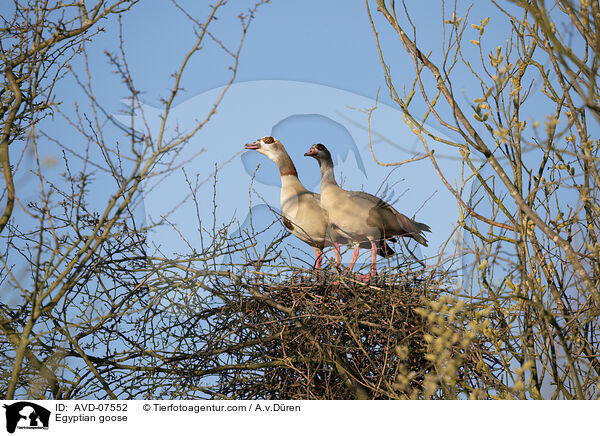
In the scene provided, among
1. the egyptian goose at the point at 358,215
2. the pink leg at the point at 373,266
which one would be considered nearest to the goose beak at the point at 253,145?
the egyptian goose at the point at 358,215

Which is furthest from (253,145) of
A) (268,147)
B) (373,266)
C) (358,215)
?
(373,266)

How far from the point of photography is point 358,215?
1459 millimetres

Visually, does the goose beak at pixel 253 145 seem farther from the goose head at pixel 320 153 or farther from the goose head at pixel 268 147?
the goose head at pixel 320 153

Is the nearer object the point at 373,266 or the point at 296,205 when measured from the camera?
the point at 373,266

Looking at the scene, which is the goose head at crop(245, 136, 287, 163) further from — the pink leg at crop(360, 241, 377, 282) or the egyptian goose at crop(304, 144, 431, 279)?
the pink leg at crop(360, 241, 377, 282)

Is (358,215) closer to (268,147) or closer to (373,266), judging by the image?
(373,266)

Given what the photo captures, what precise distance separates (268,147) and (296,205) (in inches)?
6.1

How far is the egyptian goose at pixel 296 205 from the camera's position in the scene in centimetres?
146

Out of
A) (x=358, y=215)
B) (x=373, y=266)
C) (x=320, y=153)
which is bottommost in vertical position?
(x=373, y=266)

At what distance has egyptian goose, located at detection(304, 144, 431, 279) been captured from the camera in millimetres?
1455

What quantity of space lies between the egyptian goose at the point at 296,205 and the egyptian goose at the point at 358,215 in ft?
0.09

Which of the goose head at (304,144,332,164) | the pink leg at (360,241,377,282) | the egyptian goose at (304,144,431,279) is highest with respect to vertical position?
the goose head at (304,144,332,164)

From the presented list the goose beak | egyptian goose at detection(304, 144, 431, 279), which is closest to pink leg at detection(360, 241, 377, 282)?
egyptian goose at detection(304, 144, 431, 279)

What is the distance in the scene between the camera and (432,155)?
2.67 ft
